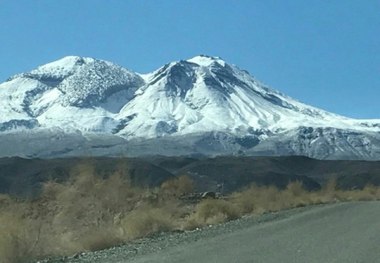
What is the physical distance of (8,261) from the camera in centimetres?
1825

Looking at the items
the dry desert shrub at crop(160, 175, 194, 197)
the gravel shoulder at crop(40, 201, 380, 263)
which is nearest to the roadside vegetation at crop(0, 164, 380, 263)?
the gravel shoulder at crop(40, 201, 380, 263)

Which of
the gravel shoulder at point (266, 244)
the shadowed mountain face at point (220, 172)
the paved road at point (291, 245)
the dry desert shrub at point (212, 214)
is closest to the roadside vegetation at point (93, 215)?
the dry desert shrub at point (212, 214)

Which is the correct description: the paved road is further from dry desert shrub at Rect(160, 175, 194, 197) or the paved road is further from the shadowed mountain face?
the shadowed mountain face

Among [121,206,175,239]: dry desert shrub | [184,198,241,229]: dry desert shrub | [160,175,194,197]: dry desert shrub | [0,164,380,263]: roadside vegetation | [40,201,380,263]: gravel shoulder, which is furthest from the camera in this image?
[160,175,194,197]: dry desert shrub

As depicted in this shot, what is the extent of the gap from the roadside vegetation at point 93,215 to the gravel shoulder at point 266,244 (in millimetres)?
1056

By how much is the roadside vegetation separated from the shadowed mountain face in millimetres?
29728

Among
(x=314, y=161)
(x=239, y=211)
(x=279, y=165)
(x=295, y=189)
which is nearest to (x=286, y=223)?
(x=239, y=211)

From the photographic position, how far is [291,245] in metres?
18.7

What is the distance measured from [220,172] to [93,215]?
6121 cm

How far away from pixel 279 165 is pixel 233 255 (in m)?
84.7

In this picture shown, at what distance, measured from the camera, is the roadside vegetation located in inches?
808

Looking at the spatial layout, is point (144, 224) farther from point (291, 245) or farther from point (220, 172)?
point (220, 172)

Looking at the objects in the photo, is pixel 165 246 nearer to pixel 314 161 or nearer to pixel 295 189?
pixel 295 189

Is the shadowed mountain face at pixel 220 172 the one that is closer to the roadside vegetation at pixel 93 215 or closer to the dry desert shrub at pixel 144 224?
the roadside vegetation at pixel 93 215
